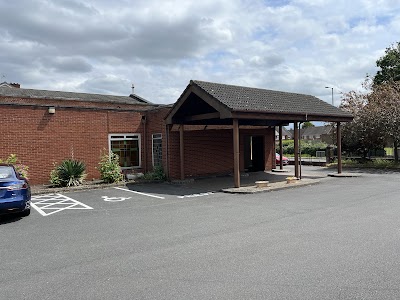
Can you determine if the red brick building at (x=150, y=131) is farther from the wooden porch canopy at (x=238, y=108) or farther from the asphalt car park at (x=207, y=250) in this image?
the asphalt car park at (x=207, y=250)

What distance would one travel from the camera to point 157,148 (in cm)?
1702

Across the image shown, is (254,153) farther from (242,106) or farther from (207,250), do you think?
(207,250)

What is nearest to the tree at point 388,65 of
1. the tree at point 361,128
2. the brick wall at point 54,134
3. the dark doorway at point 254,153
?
the tree at point 361,128

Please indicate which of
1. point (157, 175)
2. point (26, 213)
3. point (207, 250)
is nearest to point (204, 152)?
point (157, 175)

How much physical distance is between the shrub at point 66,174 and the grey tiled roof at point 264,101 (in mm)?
6178

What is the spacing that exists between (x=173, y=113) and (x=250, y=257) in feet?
34.8

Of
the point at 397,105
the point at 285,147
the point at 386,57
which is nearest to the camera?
the point at 397,105

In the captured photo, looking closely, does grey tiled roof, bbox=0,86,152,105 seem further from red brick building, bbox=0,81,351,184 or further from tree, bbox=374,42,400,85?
tree, bbox=374,42,400,85

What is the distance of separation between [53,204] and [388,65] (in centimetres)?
4343

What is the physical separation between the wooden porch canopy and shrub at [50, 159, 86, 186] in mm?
4561

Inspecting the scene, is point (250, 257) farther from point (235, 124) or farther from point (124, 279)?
point (235, 124)

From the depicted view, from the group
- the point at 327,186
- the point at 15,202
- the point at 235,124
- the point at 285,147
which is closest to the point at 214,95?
the point at 235,124

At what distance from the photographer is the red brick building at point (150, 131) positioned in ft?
45.1

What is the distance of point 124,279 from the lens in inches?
173
